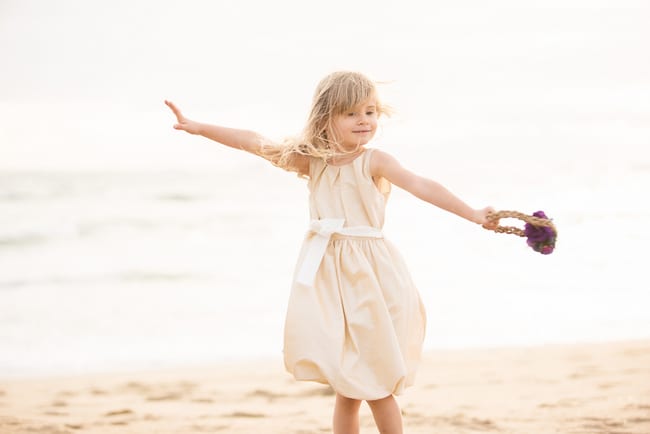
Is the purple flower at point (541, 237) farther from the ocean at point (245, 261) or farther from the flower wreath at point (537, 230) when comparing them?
the ocean at point (245, 261)

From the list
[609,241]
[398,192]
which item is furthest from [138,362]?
[398,192]

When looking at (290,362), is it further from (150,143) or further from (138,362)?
(150,143)

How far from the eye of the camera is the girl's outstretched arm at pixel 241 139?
3.37m

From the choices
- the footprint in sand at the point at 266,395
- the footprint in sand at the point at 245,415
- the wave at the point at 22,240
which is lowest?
the footprint in sand at the point at 245,415

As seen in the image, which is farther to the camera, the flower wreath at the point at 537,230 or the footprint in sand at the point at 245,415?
the footprint in sand at the point at 245,415

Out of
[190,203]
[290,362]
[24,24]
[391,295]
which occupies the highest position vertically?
[24,24]

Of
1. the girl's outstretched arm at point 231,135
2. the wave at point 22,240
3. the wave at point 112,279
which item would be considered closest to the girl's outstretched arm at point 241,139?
the girl's outstretched arm at point 231,135

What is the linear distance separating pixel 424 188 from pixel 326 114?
0.48 meters

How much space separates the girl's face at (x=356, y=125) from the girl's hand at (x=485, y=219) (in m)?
0.52

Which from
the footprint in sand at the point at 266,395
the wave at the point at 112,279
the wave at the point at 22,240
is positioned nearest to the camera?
the footprint in sand at the point at 266,395

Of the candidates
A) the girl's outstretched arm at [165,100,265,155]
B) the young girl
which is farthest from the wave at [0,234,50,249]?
the young girl

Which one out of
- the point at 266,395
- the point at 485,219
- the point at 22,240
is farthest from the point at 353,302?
the point at 22,240

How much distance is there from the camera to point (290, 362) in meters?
3.25

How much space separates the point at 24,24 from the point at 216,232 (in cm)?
1417
